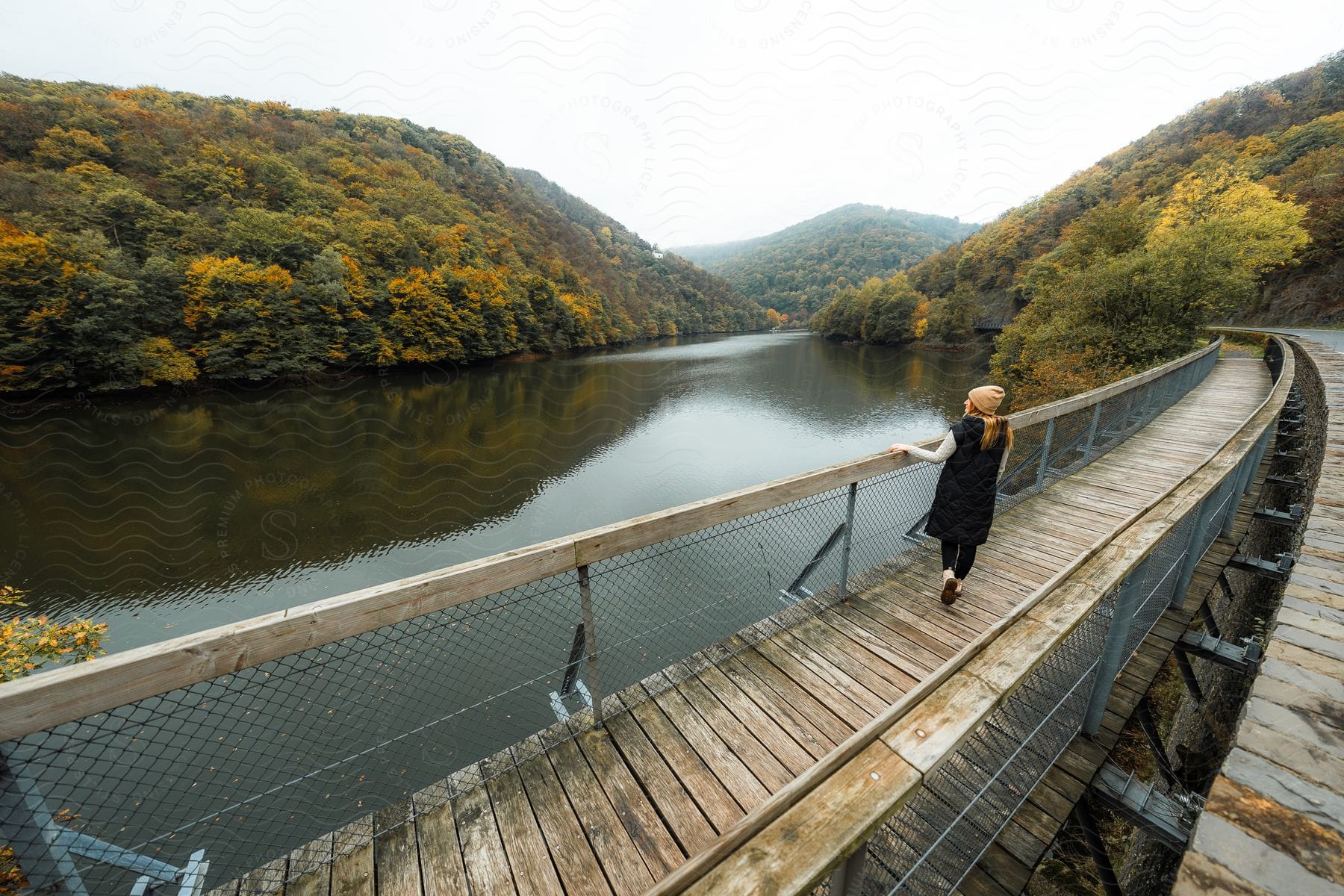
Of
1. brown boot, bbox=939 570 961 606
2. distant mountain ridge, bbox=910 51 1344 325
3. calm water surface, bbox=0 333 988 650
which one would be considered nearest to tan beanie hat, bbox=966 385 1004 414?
brown boot, bbox=939 570 961 606

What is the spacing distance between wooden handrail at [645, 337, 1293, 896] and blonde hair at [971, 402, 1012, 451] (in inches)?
68.2

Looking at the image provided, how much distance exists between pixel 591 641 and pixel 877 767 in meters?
1.85

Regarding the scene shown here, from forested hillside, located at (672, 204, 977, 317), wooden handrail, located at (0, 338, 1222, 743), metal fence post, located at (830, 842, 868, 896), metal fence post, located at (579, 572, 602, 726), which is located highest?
forested hillside, located at (672, 204, 977, 317)

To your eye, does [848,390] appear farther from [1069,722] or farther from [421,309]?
[421,309]

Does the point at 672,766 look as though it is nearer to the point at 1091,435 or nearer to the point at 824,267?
the point at 1091,435

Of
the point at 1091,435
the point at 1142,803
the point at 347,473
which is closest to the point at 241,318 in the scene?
the point at 347,473

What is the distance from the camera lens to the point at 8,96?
3188 centimetres

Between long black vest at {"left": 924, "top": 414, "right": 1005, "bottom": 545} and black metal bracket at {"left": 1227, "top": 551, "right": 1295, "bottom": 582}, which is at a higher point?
long black vest at {"left": 924, "top": 414, "right": 1005, "bottom": 545}

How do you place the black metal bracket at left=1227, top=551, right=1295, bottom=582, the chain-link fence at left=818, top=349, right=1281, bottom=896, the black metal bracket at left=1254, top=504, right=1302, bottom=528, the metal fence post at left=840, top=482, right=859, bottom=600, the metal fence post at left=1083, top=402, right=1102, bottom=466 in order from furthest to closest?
the metal fence post at left=1083, top=402, right=1102, bottom=466
the black metal bracket at left=1254, top=504, right=1302, bottom=528
the black metal bracket at left=1227, top=551, right=1295, bottom=582
the metal fence post at left=840, top=482, right=859, bottom=600
the chain-link fence at left=818, top=349, right=1281, bottom=896

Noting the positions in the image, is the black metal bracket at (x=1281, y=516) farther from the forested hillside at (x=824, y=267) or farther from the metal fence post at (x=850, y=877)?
the forested hillside at (x=824, y=267)

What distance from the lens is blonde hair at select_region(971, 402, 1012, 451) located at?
3.41 metres

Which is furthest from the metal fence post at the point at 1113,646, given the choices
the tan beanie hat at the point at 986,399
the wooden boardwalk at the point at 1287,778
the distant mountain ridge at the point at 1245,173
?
the distant mountain ridge at the point at 1245,173

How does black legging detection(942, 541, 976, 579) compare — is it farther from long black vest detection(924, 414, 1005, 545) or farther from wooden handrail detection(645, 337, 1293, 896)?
wooden handrail detection(645, 337, 1293, 896)

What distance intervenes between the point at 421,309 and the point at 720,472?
3080 centimetres
